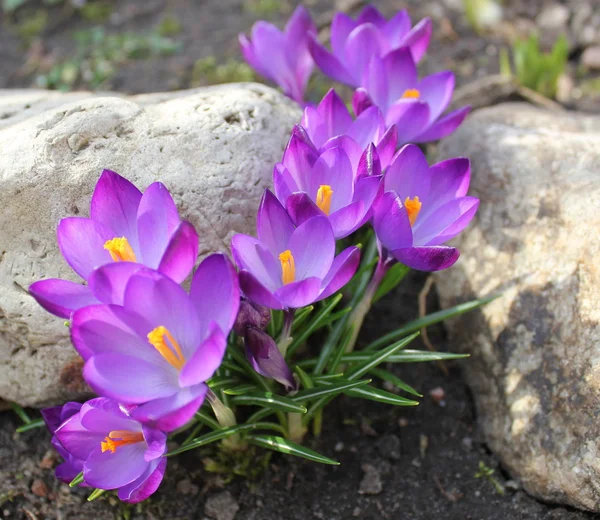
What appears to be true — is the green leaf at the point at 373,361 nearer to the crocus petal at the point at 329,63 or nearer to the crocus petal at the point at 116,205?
the crocus petal at the point at 116,205

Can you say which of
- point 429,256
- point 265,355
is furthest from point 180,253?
point 429,256

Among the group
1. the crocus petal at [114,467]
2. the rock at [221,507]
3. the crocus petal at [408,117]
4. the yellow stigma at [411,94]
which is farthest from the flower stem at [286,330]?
the yellow stigma at [411,94]

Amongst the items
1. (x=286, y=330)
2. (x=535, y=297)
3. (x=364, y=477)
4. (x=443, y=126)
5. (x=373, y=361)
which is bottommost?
(x=364, y=477)

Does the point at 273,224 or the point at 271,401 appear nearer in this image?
the point at 273,224

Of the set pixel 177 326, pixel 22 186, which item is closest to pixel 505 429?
pixel 177 326

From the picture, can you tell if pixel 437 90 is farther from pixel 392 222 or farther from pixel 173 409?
pixel 173 409

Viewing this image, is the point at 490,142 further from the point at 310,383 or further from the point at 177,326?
the point at 177,326

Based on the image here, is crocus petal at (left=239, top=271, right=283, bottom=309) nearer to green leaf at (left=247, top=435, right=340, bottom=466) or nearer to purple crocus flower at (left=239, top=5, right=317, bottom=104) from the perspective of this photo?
green leaf at (left=247, top=435, right=340, bottom=466)
